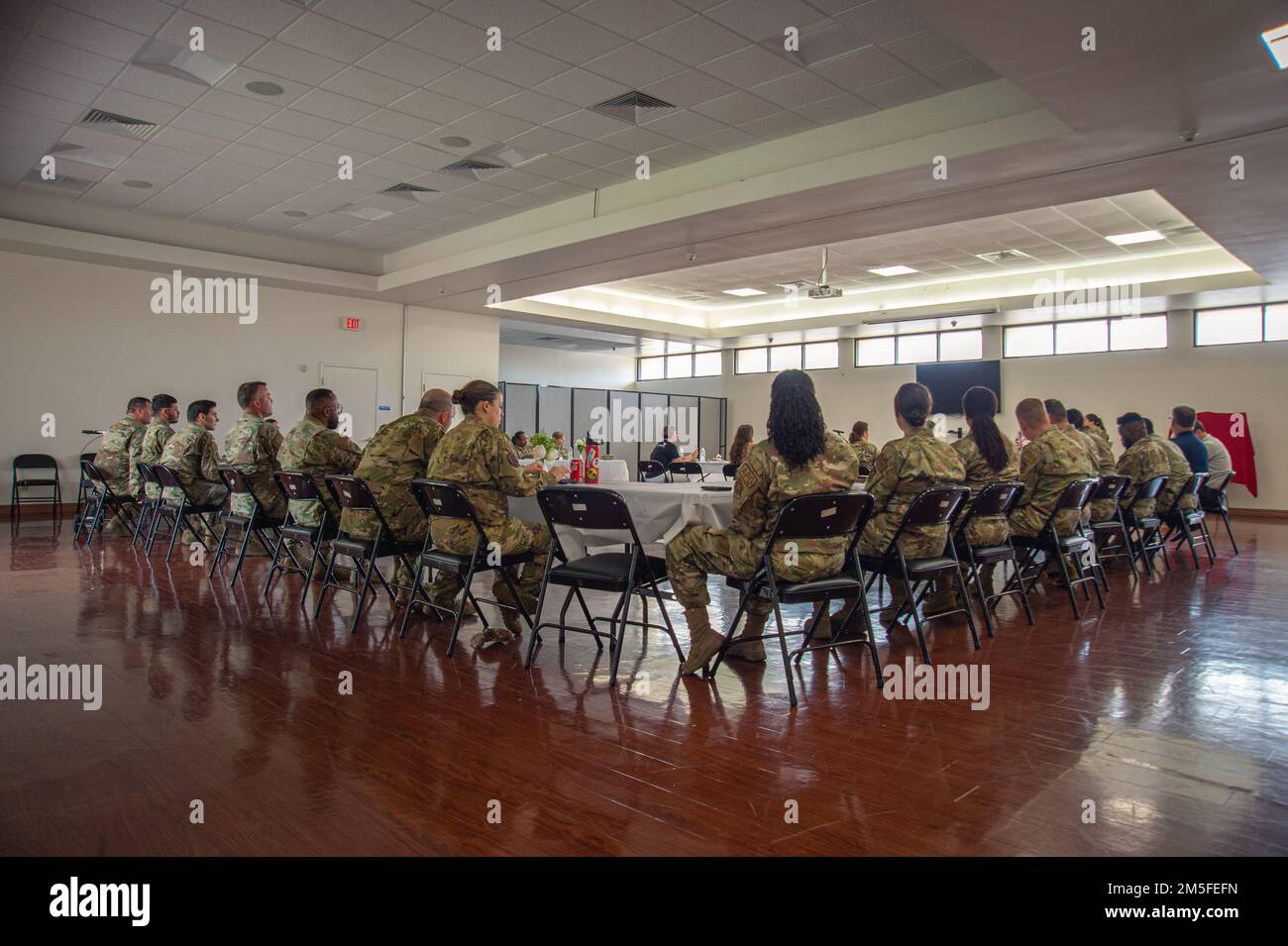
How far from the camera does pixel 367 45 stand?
5547 millimetres

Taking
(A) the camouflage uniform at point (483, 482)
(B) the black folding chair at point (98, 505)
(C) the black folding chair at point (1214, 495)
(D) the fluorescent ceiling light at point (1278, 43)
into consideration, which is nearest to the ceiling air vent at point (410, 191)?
(B) the black folding chair at point (98, 505)

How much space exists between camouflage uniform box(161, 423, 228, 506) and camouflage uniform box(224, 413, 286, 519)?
856 mm

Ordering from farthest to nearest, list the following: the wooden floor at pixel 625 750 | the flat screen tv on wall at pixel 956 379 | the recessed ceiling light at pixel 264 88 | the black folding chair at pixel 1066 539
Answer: the flat screen tv on wall at pixel 956 379 → the recessed ceiling light at pixel 264 88 → the black folding chair at pixel 1066 539 → the wooden floor at pixel 625 750

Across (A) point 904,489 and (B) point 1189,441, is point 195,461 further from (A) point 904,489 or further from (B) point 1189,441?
(B) point 1189,441

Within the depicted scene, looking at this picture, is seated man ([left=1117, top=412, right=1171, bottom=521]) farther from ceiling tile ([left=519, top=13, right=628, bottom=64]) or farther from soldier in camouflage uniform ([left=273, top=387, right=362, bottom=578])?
soldier in camouflage uniform ([left=273, top=387, right=362, bottom=578])

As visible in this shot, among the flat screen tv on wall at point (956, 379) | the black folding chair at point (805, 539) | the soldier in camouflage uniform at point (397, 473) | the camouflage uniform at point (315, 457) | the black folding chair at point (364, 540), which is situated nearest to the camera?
the black folding chair at point (805, 539)

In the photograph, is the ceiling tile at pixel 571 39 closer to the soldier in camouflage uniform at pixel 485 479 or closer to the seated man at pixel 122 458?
the soldier in camouflage uniform at pixel 485 479

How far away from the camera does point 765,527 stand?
3461 millimetres

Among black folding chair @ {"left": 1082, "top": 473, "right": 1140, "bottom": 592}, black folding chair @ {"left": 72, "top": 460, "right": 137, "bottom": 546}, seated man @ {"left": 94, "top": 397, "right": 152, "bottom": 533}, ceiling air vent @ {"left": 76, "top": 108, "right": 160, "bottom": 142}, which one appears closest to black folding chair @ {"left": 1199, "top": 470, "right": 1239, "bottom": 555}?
black folding chair @ {"left": 1082, "top": 473, "right": 1140, "bottom": 592}

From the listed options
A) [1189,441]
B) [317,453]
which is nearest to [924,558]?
[317,453]

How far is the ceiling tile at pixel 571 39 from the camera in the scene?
17.2ft

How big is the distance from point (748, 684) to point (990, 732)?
3.14 feet

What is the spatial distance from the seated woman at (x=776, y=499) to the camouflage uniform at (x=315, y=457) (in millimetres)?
2613

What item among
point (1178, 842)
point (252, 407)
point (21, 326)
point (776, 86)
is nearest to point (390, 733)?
point (1178, 842)
